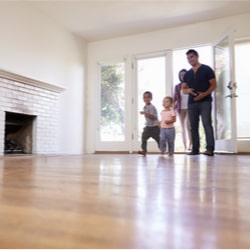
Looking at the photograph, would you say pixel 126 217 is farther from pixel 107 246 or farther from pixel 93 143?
pixel 93 143

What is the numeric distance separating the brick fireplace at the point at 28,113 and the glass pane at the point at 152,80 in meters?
1.45

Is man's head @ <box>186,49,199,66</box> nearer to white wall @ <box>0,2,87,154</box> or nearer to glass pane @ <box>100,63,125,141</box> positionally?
white wall @ <box>0,2,87,154</box>

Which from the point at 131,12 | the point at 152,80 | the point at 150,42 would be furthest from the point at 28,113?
the point at 150,42

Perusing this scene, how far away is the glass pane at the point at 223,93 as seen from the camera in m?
3.88

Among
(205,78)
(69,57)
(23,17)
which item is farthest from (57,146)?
(205,78)

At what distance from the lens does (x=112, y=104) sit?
5348mm

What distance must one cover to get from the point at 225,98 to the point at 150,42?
1835mm

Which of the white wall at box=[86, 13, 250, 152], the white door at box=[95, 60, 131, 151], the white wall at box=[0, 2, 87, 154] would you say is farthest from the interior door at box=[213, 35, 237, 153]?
the white wall at box=[0, 2, 87, 154]

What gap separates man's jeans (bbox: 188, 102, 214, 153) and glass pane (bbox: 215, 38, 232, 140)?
973mm

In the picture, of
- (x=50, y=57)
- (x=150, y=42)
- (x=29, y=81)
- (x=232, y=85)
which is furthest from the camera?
(x=150, y=42)

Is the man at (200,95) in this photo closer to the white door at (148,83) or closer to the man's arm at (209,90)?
the man's arm at (209,90)

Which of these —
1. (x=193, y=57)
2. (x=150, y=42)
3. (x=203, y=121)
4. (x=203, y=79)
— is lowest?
(x=203, y=121)

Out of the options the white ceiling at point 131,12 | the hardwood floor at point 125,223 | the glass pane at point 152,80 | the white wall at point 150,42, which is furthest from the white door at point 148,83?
the hardwood floor at point 125,223

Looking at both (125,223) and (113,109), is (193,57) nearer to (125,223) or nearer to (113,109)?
(113,109)
